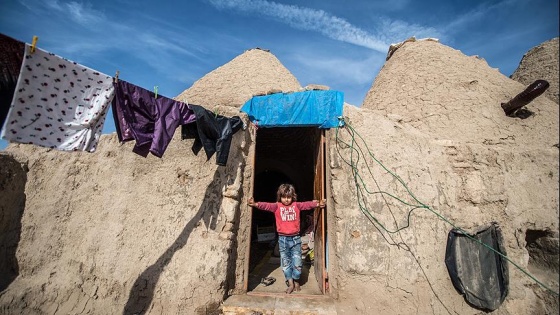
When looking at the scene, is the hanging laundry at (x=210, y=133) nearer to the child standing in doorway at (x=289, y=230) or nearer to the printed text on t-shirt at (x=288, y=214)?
the child standing in doorway at (x=289, y=230)

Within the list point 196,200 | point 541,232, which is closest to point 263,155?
point 196,200

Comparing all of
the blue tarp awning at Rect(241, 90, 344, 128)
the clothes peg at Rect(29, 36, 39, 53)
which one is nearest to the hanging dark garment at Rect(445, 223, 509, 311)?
the blue tarp awning at Rect(241, 90, 344, 128)

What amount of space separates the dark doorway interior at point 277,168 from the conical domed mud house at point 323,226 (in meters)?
2.99

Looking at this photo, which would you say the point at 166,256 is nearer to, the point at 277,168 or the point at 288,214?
the point at 288,214

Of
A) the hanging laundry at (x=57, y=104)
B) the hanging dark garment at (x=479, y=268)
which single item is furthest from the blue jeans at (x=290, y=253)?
the hanging laundry at (x=57, y=104)

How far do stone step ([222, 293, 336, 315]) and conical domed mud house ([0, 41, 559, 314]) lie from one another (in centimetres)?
3

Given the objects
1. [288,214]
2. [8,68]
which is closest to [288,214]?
[288,214]

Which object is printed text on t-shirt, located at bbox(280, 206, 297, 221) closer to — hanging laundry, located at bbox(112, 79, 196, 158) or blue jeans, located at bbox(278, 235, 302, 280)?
blue jeans, located at bbox(278, 235, 302, 280)

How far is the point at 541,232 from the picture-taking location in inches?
156

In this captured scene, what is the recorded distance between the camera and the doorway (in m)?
4.51

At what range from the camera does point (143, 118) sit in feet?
10.6

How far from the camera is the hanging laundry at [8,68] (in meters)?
2.37

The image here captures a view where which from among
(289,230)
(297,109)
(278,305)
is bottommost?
(278,305)

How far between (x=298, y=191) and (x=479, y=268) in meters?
6.66
